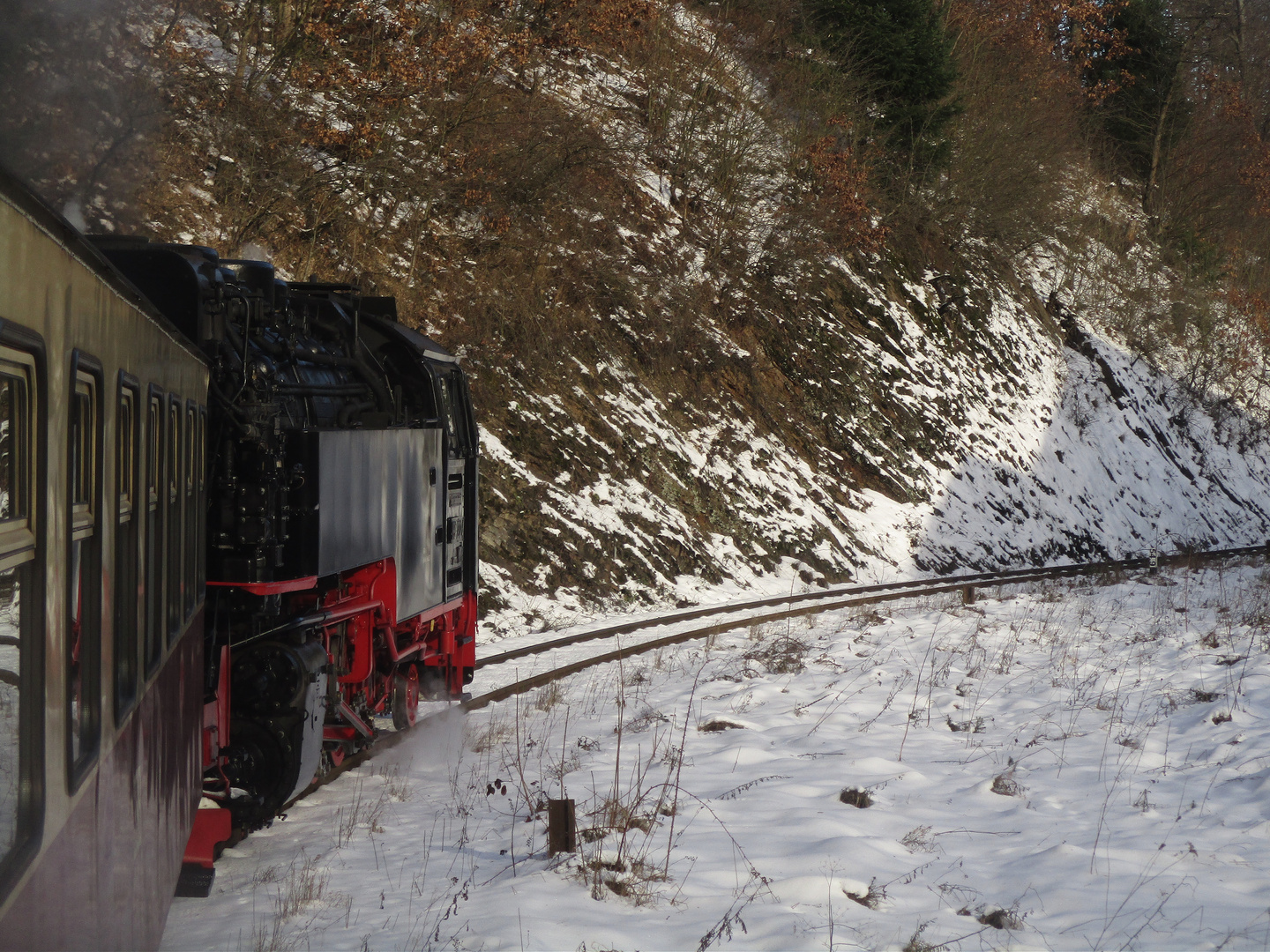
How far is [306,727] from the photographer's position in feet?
19.9

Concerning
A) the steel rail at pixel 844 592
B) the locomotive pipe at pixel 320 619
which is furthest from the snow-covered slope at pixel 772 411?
the locomotive pipe at pixel 320 619

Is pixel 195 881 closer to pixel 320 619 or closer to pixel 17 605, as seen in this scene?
pixel 320 619

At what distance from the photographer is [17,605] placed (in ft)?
6.33

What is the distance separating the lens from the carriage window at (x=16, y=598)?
185 centimetres

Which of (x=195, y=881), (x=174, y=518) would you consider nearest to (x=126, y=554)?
(x=174, y=518)

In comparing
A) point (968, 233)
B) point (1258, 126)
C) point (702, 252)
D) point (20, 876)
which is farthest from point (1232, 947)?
point (1258, 126)

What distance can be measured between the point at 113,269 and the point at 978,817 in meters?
5.34

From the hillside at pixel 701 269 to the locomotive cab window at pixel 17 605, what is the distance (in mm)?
11986

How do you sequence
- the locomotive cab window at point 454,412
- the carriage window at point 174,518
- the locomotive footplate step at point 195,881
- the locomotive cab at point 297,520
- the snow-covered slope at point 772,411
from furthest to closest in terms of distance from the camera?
the snow-covered slope at point 772,411, the locomotive cab window at point 454,412, the locomotive cab at point 297,520, the locomotive footplate step at point 195,881, the carriage window at point 174,518

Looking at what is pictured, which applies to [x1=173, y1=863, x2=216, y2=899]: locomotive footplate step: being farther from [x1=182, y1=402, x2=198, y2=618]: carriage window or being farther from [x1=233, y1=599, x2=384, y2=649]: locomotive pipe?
[x1=182, y1=402, x2=198, y2=618]: carriage window

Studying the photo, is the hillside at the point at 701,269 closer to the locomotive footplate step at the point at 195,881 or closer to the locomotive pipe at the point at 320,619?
the locomotive pipe at the point at 320,619

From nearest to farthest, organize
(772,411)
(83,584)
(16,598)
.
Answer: (16,598) < (83,584) < (772,411)

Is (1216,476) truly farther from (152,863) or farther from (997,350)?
(152,863)

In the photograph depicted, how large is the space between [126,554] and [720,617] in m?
12.4
